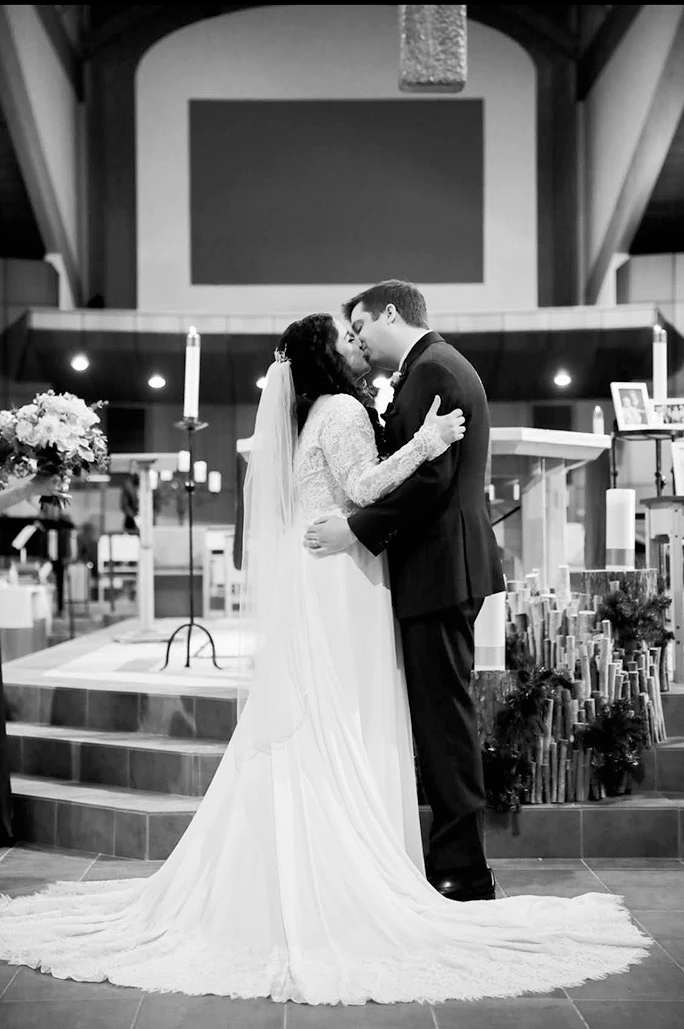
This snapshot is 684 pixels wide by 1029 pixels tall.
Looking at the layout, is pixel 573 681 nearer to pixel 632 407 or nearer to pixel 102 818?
pixel 632 407

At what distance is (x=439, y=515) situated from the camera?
9.71 feet

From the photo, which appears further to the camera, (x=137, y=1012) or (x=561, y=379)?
(x=561, y=379)

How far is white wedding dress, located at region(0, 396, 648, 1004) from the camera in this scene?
2523 millimetres

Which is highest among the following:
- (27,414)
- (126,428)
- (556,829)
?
(126,428)

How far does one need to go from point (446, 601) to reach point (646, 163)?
35.5 feet

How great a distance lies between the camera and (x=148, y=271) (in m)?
14.5

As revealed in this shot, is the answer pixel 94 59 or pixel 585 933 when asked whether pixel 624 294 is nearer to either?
pixel 94 59

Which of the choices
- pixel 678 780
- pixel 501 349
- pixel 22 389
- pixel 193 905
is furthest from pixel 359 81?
pixel 193 905

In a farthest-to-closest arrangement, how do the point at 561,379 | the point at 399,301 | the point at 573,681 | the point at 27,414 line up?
the point at 561,379 < the point at 27,414 < the point at 573,681 < the point at 399,301

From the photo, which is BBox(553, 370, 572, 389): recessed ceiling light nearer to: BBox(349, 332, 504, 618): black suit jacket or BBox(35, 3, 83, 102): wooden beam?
BBox(35, 3, 83, 102): wooden beam

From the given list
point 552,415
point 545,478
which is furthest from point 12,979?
point 552,415

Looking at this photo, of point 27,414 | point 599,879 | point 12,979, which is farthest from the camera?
point 27,414

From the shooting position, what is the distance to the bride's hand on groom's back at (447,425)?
9.28 feet

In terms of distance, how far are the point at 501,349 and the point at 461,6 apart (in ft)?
34.9
